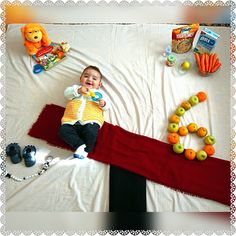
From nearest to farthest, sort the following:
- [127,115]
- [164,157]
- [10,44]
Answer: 1. [164,157]
2. [127,115]
3. [10,44]

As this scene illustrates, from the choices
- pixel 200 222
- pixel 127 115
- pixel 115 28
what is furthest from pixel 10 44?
pixel 200 222

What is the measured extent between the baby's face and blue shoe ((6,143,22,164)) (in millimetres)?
432

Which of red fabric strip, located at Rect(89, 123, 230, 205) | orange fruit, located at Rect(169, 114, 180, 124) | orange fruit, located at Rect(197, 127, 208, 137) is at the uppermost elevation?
orange fruit, located at Rect(169, 114, 180, 124)

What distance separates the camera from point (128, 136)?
1353 millimetres

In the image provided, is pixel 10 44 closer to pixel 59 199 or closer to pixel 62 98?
pixel 62 98

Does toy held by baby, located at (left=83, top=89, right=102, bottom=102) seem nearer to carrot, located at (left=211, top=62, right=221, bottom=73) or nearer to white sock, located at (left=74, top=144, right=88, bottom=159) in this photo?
white sock, located at (left=74, top=144, right=88, bottom=159)

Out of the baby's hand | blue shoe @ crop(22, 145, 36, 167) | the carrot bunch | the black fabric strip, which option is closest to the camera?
the black fabric strip

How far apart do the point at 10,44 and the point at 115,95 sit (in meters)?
0.70


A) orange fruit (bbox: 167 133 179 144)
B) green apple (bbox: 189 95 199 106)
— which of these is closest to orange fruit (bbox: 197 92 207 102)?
green apple (bbox: 189 95 199 106)

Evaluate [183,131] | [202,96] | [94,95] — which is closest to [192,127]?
[183,131]

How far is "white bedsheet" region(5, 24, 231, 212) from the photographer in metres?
1.21

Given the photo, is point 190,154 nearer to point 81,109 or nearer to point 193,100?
point 193,100

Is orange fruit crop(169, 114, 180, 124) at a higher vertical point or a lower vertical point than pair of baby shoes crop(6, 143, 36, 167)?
higher

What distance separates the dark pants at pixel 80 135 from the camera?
129cm
